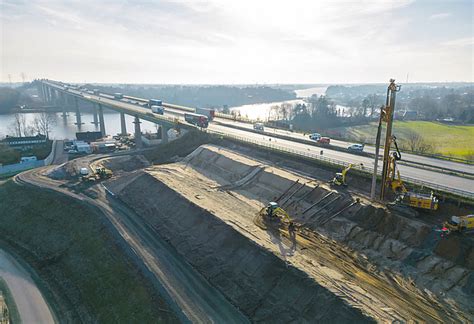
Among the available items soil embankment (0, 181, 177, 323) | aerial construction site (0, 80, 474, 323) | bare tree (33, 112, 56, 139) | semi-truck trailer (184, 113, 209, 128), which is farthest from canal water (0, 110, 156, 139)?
aerial construction site (0, 80, 474, 323)

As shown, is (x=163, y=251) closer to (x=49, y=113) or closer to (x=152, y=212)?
(x=152, y=212)

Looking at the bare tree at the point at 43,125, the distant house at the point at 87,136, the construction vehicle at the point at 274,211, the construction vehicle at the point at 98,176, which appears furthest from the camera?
the bare tree at the point at 43,125

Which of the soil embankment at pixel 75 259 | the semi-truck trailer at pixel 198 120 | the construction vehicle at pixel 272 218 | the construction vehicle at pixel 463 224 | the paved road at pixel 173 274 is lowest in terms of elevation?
the soil embankment at pixel 75 259

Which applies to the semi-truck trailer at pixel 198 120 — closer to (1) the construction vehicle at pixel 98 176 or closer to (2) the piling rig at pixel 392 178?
(1) the construction vehicle at pixel 98 176

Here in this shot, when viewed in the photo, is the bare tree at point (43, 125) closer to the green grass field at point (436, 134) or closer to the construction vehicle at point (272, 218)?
the construction vehicle at point (272, 218)

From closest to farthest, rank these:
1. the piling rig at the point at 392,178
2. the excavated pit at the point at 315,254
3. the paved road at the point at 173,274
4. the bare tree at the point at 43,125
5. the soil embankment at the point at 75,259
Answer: the excavated pit at the point at 315,254
the paved road at the point at 173,274
the soil embankment at the point at 75,259
the piling rig at the point at 392,178
the bare tree at the point at 43,125

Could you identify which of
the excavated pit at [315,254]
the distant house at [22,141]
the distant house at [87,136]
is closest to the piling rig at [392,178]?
the excavated pit at [315,254]

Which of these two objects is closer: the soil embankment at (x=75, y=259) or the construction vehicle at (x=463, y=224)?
the construction vehicle at (x=463, y=224)

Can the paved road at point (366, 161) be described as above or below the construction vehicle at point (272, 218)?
above
